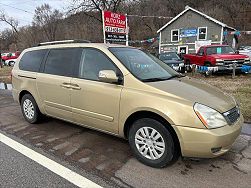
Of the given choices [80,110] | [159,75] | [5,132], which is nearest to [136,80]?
[159,75]

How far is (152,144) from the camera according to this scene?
3549 millimetres

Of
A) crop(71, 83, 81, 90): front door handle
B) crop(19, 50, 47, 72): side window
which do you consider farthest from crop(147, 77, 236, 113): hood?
crop(19, 50, 47, 72): side window

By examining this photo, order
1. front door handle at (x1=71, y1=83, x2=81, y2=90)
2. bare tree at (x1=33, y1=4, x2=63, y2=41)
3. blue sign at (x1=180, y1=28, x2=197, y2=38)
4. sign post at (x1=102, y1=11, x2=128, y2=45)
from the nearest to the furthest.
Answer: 1. front door handle at (x1=71, y1=83, x2=81, y2=90)
2. sign post at (x1=102, y1=11, x2=128, y2=45)
3. blue sign at (x1=180, y1=28, x2=197, y2=38)
4. bare tree at (x1=33, y1=4, x2=63, y2=41)

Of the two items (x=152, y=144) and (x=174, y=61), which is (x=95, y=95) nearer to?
(x=152, y=144)

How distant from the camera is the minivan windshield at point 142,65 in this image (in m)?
3.93

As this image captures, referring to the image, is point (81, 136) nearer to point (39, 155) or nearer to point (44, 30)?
point (39, 155)

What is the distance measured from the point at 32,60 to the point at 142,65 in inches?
101

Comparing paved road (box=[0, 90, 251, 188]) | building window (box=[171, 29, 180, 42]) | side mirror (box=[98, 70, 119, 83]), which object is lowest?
paved road (box=[0, 90, 251, 188])

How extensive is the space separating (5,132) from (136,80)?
120 inches

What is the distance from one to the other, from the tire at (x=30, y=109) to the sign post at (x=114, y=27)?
7576 mm

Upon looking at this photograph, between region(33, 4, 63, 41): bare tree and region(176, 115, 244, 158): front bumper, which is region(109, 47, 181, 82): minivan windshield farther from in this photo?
region(33, 4, 63, 41): bare tree

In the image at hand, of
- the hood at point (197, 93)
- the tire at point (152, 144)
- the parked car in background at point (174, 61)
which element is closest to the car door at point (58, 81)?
the tire at point (152, 144)

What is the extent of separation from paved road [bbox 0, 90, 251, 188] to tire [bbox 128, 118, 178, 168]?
0.38 feet

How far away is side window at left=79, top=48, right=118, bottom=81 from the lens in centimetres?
407
